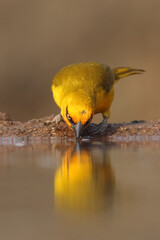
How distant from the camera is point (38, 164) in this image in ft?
6.80

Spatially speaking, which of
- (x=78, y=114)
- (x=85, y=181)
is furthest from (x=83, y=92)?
(x=85, y=181)

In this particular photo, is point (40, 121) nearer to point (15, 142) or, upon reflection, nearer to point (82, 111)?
point (15, 142)

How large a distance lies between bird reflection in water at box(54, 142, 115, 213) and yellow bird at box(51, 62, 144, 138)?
407 millimetres

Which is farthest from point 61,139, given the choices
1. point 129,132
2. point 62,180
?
point 62,180

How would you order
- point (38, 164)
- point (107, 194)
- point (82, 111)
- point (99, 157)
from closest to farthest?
point (107, 194)
point (38, 164)
point (99, 157)
point (82, 111)

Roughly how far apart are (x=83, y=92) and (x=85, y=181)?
1505 millimetres

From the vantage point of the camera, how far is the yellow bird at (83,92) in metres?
2.89

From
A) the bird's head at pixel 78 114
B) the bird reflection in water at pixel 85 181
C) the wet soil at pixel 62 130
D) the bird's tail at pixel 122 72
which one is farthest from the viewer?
the bird's tail at pixel 122 72

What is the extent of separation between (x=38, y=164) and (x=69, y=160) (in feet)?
0.59

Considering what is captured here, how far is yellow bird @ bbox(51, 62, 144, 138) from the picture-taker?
114 inches

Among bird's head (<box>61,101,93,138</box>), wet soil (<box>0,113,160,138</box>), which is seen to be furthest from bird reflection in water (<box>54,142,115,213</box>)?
wet soil (<box>0,113,160,138</box>)

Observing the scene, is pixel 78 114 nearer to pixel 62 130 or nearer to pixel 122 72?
pixel 62 130

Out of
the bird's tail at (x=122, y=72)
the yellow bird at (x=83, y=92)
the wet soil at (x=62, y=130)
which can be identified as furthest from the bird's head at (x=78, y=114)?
the bird's tail at (x=122, y=72)

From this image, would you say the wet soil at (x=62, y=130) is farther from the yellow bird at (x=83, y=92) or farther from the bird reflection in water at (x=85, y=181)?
the bird reflection in water at (x=85, y=181)
